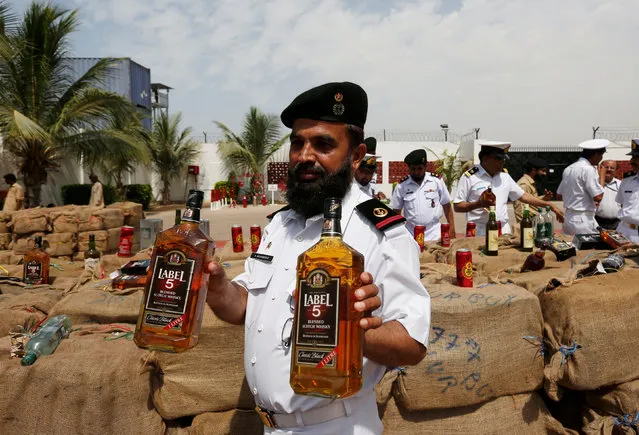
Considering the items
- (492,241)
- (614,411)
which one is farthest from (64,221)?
(614,411)

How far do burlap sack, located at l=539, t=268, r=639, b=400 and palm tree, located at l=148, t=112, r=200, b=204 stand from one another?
23749mm

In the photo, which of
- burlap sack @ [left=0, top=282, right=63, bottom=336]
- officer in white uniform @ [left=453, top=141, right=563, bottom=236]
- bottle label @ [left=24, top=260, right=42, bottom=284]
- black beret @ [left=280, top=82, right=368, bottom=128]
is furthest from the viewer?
officer in white uniform @ [left=453, top=141, right=563, bottom=236]

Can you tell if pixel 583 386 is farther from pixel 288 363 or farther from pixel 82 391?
pixel 82 391

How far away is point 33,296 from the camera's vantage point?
3156mm

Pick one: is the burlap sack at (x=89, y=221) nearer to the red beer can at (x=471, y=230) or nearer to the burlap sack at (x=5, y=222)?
the burlap sack at (x=5, y=222)

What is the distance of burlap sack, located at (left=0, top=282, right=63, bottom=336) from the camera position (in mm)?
2814

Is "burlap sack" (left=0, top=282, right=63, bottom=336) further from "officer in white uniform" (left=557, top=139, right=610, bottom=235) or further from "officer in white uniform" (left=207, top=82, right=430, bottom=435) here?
"officer in white uniform" (left=557, top=139, right=610, bottom=235)

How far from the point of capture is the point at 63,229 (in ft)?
20.6

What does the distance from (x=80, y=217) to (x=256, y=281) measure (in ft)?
17.9

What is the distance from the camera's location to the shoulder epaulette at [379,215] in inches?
60.3

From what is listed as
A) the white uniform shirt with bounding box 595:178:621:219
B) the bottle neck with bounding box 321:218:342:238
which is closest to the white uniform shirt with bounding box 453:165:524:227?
the white uniform shirt with bounding box 595:178:621:219

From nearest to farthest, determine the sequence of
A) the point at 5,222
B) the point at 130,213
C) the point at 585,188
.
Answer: the point at 585,188, the point at 5,222, the point at 130,213

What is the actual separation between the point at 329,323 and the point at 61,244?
5.95 m

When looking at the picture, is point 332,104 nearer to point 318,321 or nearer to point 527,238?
point 318,321
